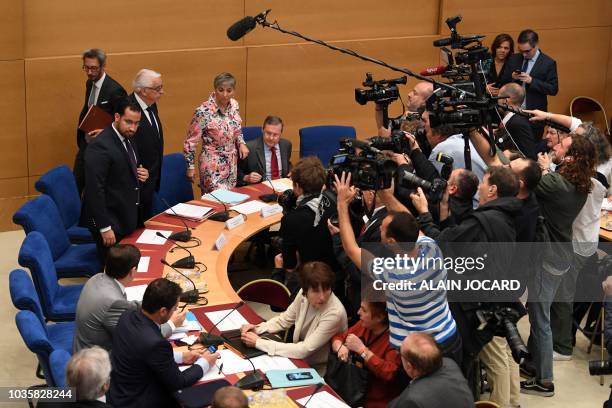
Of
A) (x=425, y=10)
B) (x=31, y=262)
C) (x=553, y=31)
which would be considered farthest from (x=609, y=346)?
(x=553, y=31)

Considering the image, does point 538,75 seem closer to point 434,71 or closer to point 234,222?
point 434,71

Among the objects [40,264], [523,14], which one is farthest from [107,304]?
[523,14]

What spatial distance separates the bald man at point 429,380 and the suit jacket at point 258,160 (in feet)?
13.2

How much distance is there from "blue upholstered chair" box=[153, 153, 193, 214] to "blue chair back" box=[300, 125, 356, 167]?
1380mm

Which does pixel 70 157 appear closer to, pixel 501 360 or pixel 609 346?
pixel 501 360

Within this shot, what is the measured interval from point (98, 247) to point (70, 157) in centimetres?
227

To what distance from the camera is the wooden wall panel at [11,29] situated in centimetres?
770

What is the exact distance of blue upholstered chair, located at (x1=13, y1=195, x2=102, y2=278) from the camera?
614 centimetres

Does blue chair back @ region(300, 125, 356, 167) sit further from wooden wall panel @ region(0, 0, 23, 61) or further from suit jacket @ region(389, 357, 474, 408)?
suit jacket @ region(389, 357, 474, 408)

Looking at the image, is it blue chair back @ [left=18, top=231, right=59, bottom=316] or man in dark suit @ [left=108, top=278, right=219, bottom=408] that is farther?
blue chair back @ [left=18, top=231, right=59, bottom=316]

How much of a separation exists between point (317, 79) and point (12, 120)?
3.35m

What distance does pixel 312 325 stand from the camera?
507cm

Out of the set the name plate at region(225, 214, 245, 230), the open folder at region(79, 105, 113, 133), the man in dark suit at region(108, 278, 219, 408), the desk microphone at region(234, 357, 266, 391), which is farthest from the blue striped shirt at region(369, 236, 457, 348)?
the open folder at region(79, 105, 113, 133)

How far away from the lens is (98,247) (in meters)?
6.34
